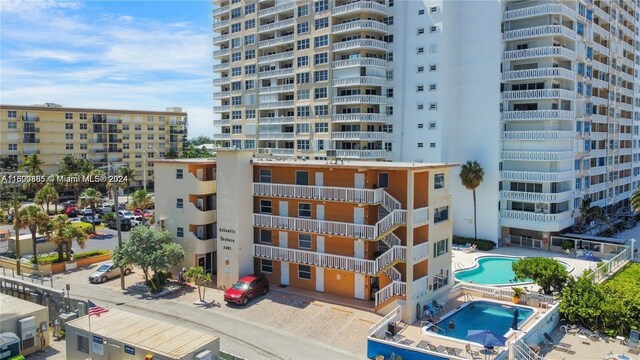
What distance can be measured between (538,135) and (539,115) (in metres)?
2.08

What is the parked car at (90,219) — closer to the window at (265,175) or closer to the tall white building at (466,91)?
the tall white building at (466,91)

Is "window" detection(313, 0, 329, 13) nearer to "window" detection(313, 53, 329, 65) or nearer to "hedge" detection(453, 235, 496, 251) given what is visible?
"window" detection(313, 53, 329, 65)

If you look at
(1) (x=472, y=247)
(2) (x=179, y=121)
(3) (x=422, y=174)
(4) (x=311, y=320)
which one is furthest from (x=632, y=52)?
(2) (x=179, y=121)

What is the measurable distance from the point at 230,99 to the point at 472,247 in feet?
146

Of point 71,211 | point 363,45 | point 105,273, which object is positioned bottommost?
point 105,273

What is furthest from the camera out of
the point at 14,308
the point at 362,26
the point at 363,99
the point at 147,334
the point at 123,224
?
the point at 123,224

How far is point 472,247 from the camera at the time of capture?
53.2m

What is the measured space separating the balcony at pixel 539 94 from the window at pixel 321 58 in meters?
22.8

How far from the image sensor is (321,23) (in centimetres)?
6625

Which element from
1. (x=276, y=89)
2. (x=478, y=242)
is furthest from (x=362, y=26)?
(x=478, y=242)

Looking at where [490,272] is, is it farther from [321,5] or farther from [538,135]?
[321,5]

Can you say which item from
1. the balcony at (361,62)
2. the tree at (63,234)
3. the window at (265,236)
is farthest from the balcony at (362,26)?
the tree at (63,234)

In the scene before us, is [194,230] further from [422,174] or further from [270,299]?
[422,174]

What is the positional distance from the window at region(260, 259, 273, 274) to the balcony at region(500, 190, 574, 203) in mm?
29212
